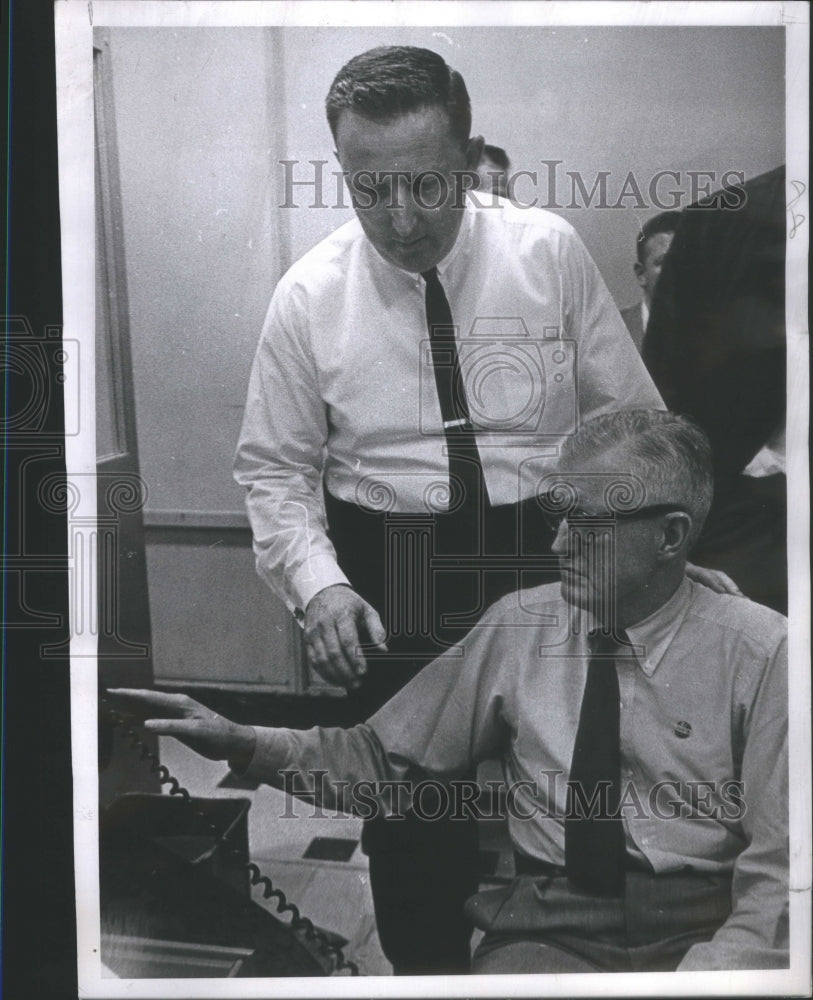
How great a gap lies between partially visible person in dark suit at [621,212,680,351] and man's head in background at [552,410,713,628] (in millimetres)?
121

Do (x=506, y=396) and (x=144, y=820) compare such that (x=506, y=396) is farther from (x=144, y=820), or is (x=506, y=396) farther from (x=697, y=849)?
(x=144, y=820)

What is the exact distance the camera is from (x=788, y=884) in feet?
4.61

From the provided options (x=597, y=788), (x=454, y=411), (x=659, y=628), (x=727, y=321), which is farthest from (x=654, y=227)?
(x=597, y=788)

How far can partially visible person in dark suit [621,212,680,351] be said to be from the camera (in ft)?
4.45

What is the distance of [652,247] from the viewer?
1361 millimetres

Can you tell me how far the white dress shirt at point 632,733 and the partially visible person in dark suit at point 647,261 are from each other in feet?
1.20

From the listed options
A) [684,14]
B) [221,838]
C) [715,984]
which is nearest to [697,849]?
[715,984]

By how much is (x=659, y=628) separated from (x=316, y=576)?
473 millimetres

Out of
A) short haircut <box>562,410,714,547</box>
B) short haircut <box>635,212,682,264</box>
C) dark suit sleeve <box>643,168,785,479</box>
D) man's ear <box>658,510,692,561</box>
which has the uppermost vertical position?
short haircut <box>635,212,682,264</box>

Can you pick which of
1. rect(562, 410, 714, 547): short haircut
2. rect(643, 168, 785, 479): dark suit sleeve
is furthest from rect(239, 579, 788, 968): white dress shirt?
rect(643, 168, 785, 479): dark suit sleeve

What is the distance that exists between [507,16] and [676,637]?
871mm

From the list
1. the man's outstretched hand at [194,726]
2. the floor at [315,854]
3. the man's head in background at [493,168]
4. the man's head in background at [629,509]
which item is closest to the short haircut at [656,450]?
the man's head in background at [629,509]

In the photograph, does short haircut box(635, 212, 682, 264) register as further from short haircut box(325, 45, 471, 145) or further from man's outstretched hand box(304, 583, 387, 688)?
man's outstretched hand box(304, 583, 387, 688)

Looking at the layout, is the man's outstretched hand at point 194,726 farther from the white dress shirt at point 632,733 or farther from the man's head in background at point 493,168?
the man's head in background at point 493,168
